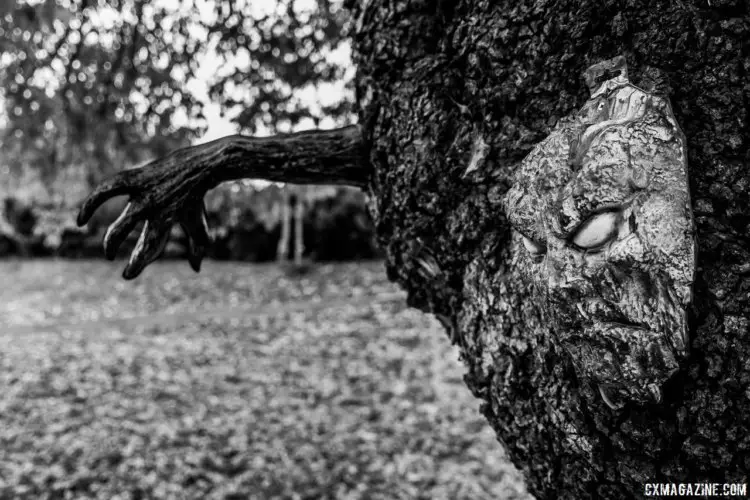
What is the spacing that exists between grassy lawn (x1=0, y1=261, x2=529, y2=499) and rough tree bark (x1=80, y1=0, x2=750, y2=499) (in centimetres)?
341


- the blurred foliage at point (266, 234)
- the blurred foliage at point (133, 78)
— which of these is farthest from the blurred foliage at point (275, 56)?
the blurred foliage at point (266, 234)

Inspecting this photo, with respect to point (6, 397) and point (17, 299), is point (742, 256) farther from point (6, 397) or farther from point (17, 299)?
point (17, 299)

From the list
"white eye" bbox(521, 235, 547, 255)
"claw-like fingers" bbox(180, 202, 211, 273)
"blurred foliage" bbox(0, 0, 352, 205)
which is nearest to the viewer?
"white eye" bbox(521, 235, 547, 255)

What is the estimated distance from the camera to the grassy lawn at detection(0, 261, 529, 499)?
4484mm

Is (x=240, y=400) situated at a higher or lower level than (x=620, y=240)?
lower

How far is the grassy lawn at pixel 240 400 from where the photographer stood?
448 cm

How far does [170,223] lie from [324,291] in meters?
7.68

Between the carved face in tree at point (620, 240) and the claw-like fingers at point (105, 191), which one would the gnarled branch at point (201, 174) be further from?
the carved face in tree at point (620, 240)

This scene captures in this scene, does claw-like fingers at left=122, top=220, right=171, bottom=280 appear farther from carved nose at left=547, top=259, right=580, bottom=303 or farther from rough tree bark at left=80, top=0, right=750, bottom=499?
carved nose at left=547, top=259, right=580, bottom=303

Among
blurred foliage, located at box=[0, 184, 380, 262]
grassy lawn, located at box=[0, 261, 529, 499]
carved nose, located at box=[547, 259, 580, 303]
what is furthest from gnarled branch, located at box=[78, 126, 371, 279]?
blurred foliage, located at box=[0, 184, 380, 262]

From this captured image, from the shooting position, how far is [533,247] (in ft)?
3.63

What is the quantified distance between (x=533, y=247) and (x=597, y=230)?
151 millimetres

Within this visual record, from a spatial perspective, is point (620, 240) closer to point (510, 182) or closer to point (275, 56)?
point (510, 182)

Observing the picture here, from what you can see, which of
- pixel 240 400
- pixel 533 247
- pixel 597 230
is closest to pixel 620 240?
pixel 597 230
